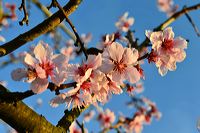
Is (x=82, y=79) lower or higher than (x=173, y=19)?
lower

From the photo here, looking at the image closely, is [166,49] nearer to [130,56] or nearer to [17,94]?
[130,56]

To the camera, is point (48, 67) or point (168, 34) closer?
point (48, 67)

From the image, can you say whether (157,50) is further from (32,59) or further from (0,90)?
(0,90)

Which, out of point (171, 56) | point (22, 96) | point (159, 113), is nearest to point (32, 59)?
point (22, 96)

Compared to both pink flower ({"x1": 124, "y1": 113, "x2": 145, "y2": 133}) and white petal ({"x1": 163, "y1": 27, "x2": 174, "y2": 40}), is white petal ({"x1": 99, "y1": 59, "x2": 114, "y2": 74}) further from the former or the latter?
pink flower ({"x1": 124, "y1": 113, "x2": 145, "y2": 133})

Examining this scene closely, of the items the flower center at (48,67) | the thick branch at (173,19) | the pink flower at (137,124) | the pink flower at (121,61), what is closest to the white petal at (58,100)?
the flower center at (48,67)

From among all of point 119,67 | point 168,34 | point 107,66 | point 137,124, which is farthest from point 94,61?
point 137,124
